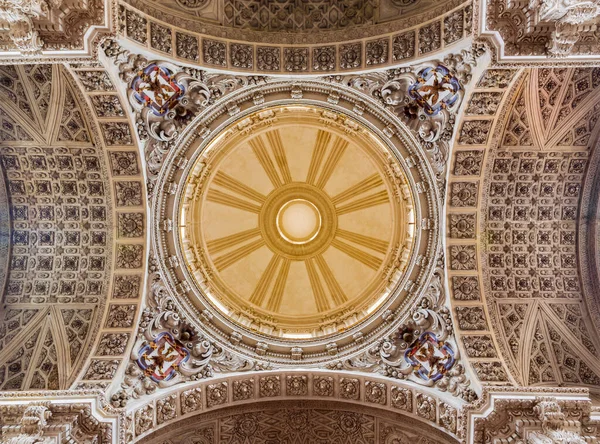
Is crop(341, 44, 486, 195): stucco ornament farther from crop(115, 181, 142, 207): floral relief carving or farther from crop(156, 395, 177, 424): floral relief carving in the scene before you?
crop(156, 395, 177, 424): floral relief carving

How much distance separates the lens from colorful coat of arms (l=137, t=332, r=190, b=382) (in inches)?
637

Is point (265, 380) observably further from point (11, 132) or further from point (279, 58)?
point (11, 132)

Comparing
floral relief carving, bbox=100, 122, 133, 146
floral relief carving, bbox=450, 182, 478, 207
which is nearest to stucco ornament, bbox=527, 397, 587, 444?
floral relief carving, bbox=450, 182, 478, 207

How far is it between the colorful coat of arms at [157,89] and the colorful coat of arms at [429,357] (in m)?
12.2

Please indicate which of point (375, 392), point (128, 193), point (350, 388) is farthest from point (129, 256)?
point (375, 392)

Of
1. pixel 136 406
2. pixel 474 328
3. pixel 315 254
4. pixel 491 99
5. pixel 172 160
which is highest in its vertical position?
pixel 491 99

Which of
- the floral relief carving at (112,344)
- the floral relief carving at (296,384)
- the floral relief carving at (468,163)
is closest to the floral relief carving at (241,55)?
the floral relief carving at (468,163)

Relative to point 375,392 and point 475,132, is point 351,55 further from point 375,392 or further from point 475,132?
point 375,392

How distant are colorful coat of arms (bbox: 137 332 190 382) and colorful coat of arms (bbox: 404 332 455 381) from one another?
8.19 m

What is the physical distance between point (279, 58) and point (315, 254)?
8857 mm

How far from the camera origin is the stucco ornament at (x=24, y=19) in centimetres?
1059

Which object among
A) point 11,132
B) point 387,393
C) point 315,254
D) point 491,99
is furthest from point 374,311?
point 11,132

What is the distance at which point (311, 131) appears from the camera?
752 inches

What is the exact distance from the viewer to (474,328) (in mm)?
16641
